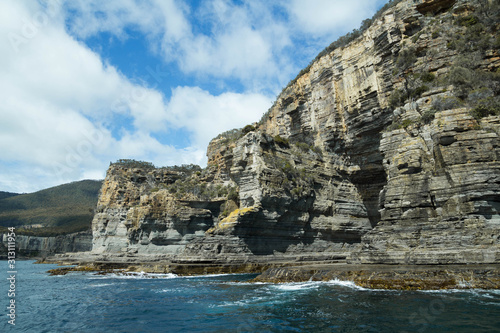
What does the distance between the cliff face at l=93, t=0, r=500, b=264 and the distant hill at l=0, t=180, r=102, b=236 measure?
62506 millimetres

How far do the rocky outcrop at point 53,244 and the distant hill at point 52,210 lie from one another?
2269 millimetres

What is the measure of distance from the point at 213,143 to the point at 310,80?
35.1 metres

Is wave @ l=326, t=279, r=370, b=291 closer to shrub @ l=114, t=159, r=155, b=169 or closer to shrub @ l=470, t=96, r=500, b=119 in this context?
shrub @ l=470, t=96, r=500, b=119

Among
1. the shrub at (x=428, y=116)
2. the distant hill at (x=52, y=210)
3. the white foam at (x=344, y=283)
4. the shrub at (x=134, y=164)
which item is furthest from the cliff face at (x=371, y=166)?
the distant hill at (x=52, y=210)

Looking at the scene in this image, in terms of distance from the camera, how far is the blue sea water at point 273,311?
11.3 m

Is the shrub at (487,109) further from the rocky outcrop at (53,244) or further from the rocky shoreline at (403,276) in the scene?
the rocky outcrop at (53,244)

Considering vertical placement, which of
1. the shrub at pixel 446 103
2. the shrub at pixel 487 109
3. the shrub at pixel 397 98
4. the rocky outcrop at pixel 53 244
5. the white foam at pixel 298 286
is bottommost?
the white foam at pixel 298 286

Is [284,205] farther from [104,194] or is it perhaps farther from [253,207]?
[104,194]

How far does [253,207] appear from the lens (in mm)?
36562

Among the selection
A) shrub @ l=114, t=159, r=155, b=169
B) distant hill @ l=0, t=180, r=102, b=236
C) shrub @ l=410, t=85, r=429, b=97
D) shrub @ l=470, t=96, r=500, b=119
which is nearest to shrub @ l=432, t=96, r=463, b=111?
shrub @ l=470, t=96, r=500, b=119

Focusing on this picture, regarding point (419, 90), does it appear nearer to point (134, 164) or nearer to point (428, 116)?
point (428, 116)

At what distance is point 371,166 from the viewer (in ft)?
142

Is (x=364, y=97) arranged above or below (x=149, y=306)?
above

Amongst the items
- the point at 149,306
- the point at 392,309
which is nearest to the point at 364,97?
the point at 392,309
